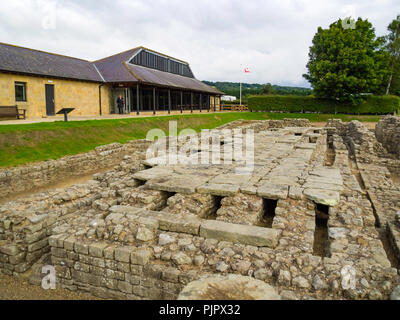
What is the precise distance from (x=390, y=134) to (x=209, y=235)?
47.3ft

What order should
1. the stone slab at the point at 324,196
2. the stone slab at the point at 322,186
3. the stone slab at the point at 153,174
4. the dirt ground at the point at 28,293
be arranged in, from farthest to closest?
the stone slab at the point at 153,174, the stone slab at the point at 322,186, the stone slab at the point at 324,196, the dirt ground at the point at 28,293

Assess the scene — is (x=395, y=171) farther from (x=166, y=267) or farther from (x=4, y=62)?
(x=4, y=62)

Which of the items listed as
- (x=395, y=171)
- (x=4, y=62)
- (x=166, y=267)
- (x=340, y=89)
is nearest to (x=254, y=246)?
(x=166, y=267)

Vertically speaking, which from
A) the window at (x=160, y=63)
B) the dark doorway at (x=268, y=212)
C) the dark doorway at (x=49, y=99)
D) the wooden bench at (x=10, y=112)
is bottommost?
the dark doorway at (x=268, y=212)

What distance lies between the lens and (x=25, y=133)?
1092 cm

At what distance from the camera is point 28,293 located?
13.9 ft

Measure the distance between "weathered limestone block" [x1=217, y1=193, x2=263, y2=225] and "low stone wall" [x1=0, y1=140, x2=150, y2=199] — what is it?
675 cm

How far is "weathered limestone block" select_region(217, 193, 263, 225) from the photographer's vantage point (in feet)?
15.1

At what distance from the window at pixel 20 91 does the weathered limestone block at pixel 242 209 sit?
1678 cm

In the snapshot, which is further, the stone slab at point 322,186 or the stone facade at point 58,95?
the stone facade at point 58,95

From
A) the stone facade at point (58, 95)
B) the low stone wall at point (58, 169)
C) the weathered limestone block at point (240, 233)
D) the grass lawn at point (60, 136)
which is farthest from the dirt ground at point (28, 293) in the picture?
the stone facade at point (58, 95)

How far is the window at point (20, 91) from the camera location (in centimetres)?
1688

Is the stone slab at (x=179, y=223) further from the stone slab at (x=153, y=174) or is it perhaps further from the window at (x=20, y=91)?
the window at (x=20, y=91)

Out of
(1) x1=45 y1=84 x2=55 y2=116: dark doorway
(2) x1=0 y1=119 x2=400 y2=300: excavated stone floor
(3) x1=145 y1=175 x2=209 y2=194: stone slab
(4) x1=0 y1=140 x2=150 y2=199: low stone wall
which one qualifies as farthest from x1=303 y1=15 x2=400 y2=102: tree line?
(3) x1=145 y1=175 x2=209 y2=194: stone slab
